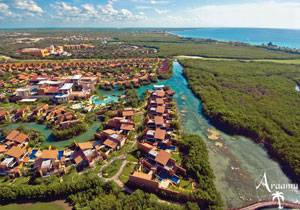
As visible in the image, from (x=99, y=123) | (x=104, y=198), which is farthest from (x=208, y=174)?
(x=99, y=123)

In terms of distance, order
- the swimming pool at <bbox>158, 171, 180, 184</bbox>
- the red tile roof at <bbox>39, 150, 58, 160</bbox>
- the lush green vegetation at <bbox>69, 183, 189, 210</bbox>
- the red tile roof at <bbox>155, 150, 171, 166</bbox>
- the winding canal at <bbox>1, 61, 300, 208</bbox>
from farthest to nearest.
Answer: the red tile roof at <bbox>39, 150, 58, 160</bbox> < the red tile roof at <bbox>155, 150, 171, 166</bbox> < the swimming pool at <bbox>158, 171, 180, 184</bbox> < the winding canal at <bbox>1, 61, 300, 208</bbox> < the lush green vegetation at <bbox>69, 183, 189, 210</bbox>

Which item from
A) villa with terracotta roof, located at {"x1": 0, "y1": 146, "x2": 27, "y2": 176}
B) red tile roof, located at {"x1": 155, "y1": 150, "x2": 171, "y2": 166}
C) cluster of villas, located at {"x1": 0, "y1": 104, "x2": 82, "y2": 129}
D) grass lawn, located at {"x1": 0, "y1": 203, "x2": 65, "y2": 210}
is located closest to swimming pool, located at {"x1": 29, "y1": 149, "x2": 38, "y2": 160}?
villa with terracotta roof, located at {"x1": 0, "y1": 146, "x2": 27, "y2": 176}

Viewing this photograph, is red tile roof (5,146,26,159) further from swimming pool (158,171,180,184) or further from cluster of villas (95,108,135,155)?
swimming pool (158,171,180,184)

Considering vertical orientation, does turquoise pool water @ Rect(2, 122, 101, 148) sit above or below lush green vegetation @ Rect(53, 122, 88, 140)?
below

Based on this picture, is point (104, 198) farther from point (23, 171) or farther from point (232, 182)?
point (232, 182)

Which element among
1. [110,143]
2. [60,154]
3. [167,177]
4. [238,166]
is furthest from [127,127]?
[238,166]

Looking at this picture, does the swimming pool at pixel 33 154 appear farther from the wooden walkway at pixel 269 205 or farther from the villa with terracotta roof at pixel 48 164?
the wooden walkway at pixel 269 205

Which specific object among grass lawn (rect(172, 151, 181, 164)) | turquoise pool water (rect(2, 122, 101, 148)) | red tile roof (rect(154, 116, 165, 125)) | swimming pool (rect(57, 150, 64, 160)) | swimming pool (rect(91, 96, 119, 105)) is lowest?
turquoise pool water (rect(2, 122, 101, 148))
